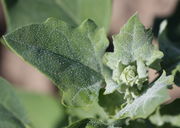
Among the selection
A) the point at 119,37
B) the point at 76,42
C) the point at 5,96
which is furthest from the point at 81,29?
the point at 5,96

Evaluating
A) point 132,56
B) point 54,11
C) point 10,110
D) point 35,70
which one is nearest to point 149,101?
point 132,56

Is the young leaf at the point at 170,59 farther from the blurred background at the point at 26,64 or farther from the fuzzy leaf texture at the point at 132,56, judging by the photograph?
the blurred background at the point at 26,64

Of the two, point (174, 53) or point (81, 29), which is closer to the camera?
point (81, 29)

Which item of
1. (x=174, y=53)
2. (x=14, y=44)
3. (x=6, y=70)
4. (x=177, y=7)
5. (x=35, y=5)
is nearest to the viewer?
(x=14, y=44)

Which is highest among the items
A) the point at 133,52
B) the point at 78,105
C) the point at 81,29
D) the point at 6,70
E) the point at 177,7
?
the point at 6,70

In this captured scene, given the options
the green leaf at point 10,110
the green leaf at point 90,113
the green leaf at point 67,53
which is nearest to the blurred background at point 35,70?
the green leaf at point 10,110

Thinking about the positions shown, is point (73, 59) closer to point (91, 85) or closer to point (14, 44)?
point (91, 85)

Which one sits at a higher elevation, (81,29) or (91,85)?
(81,29)

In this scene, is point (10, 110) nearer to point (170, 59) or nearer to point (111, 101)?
point (111, 101)
